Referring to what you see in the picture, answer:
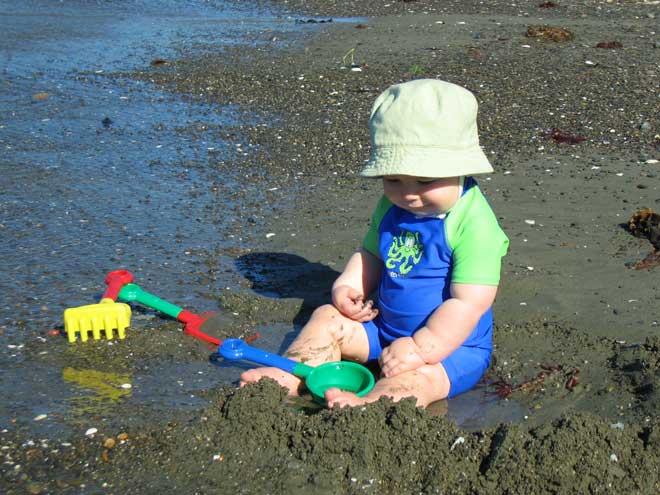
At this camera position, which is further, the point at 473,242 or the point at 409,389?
the point at 473,242

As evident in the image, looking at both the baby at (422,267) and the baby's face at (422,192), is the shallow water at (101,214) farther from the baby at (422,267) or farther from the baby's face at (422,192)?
the baby's face at (422,192)

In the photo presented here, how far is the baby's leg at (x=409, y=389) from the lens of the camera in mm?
3178

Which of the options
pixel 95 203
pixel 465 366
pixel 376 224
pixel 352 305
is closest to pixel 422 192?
pixel 376 224

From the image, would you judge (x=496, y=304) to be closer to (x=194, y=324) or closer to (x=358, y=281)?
(x=358, y=281)

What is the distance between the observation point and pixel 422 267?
3.55 m

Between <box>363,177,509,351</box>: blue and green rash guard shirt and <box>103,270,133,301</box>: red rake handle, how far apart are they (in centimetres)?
120

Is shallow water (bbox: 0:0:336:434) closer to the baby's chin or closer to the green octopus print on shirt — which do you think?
the green octopus print on shirt

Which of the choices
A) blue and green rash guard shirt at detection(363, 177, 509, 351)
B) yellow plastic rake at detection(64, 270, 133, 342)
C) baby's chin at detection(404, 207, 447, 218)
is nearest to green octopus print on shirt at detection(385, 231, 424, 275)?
blue and green rash guard shirt at detection(363, 177, 509, 351)

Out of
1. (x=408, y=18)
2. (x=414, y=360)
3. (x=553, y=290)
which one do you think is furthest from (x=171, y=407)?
(x=408, y=18)

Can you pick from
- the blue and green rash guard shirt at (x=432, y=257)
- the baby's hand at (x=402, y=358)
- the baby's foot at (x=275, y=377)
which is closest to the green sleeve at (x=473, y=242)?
the blue and green rash guard shirt at (x=432, y=257)

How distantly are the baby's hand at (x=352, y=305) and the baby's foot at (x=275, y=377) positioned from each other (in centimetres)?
39

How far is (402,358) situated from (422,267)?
0.39 metres

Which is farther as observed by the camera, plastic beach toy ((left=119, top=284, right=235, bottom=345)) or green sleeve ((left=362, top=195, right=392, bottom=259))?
plastic beach toy ((left=119, top=284, right=235, bottom=345))

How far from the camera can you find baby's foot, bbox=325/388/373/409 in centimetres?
314
